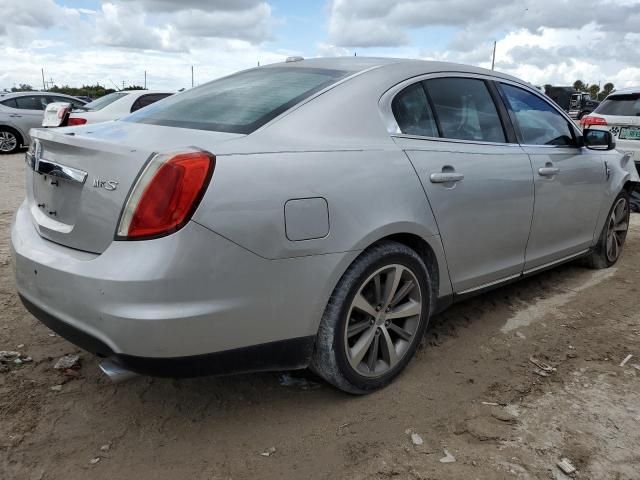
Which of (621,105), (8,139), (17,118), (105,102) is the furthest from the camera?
(8,139)

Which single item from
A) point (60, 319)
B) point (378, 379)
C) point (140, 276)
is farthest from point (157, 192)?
point (378, 379)

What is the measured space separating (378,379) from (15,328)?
2.21 m

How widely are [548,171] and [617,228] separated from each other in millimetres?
1752

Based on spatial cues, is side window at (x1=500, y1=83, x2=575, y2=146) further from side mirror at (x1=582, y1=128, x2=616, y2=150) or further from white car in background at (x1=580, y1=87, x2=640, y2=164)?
white car in background at (x1=580, y1=87, x2=640, y2=164)

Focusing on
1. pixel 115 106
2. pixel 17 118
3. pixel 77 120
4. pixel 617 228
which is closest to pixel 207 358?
pixel 617 228

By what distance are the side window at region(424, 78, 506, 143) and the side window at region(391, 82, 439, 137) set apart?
75 mm

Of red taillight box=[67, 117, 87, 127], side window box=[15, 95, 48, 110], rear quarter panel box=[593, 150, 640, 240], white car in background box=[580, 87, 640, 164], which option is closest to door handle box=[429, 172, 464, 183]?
rear quarter panel box=[593, 150, 640, 240]

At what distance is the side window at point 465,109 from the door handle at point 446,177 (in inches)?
10.0

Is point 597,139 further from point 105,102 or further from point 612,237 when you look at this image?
point 105,102

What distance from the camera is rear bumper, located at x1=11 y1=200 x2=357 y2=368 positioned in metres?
1.98

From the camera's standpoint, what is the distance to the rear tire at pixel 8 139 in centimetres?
1323

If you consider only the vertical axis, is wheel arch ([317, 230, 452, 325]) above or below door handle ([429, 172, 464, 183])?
below

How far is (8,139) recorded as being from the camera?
13.3 meters

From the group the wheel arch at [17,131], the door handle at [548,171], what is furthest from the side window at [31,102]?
the door handle at [548,171]
